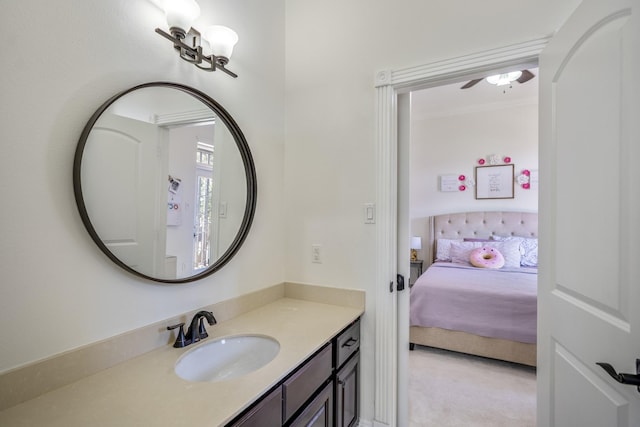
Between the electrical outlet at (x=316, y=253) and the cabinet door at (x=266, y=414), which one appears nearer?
the cabinet door at (x=266, y=414)

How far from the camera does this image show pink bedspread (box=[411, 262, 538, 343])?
2580 millimetres

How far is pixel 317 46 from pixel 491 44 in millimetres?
1014

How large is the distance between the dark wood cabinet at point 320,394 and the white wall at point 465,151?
361 cm

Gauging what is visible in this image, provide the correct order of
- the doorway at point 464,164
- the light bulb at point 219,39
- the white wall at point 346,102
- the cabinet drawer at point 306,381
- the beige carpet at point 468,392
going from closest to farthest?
1. the cabinet drawer at point 306,381
2. the light bulb at point 219,39
3. the white wall at point 346,102
4. the beige carpet at point 468,392
5. the doorway at point 464,164

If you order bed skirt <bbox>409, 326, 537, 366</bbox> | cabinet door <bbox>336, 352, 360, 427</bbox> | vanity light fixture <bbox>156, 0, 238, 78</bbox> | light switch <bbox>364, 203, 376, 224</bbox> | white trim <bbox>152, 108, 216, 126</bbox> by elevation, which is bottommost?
bed skirt <bbox>409, 326, 537, 366</bbox>

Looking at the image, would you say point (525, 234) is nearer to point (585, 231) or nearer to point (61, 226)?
point (585, 231)

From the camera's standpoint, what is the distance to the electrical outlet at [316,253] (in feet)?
6.24

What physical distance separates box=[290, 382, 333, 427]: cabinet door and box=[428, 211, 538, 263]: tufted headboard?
3.85 m

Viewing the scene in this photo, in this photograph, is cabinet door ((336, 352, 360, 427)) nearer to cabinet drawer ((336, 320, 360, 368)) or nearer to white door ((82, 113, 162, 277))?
cabinet drawer ((336, 320, 360, 368))

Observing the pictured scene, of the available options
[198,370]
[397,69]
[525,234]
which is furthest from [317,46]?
[525,234]

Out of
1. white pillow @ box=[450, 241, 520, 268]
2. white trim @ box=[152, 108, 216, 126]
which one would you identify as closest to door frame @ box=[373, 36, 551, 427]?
white trim @ box=[152, 108, 216, 126]

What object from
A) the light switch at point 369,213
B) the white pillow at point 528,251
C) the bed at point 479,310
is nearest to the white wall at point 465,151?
the white pillow at point 528,251

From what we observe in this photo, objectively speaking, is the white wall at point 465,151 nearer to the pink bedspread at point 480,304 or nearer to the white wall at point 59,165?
the pink bedspread at point 480,304

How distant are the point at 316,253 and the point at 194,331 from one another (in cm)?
86
